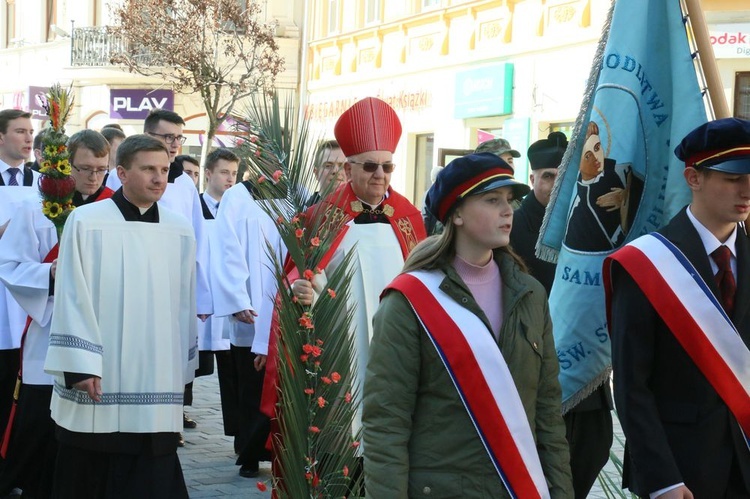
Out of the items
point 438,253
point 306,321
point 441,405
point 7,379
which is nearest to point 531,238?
point 306,321

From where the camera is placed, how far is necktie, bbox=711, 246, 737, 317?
4281mm

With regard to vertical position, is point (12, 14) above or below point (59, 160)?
above

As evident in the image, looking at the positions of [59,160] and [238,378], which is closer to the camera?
A: [59,160]

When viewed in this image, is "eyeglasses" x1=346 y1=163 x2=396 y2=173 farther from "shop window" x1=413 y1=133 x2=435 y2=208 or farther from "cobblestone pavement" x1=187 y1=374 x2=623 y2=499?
"shop window" x1=413 y1=133 x2=435 y2=208

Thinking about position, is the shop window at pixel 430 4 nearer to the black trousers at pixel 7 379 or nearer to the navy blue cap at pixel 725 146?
the black trousers at pixel 7 379

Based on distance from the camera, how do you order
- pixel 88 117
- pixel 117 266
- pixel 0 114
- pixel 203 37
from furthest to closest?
pixel 88 117
pixel 203 37
pixel 0 114
pixel 117 266

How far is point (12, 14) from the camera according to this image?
141 feet

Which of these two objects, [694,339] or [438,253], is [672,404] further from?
[438,253]

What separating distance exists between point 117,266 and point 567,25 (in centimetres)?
1575

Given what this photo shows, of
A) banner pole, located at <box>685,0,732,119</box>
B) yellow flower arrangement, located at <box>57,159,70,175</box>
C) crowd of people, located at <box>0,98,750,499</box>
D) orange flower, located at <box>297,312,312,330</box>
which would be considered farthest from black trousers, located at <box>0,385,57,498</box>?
banner pole, located at <box>685,0,732,119</box>

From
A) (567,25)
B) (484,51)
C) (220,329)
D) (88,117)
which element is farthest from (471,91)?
(88,117)

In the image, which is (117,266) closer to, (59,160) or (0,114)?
(59,160)

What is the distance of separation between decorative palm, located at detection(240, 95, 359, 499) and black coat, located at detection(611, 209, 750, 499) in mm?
984

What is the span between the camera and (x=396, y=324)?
402 centimetres
